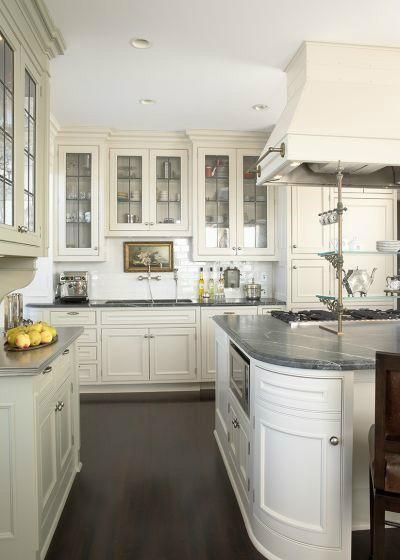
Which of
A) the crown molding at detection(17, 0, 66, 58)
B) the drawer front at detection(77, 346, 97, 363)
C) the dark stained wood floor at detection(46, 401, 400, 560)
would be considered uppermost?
the crown molding at detection(17, 0, 66, 58)

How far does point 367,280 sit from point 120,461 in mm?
1992

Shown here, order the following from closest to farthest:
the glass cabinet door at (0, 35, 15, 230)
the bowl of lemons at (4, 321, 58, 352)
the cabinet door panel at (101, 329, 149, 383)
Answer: the glass cabinet door at (0, 35, 15, 230)
the bowl of lemons at (4, 321, 58, 352)
the cabinet door panel at (101, 329, 149, 383)

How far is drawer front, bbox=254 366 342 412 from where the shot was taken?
1.75 meters

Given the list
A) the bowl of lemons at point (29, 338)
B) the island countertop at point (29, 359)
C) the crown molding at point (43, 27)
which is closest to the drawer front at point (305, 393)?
the island countertop at point (29, 359)

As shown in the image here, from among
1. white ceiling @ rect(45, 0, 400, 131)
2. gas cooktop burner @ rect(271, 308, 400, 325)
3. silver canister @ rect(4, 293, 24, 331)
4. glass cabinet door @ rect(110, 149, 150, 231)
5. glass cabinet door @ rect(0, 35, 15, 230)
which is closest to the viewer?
glass cabinet door @ rect(0, 35, 15, 230)

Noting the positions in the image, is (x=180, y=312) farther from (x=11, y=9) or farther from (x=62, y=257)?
(x=11, y=9)

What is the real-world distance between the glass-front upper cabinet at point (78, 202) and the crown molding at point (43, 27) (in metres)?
1.66

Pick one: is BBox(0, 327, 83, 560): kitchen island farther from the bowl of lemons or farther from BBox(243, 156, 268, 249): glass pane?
BBox(243, 156, 268, 249): glass pane

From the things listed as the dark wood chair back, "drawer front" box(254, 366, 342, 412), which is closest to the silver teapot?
"drawer front" box(254, 366, 342, 412)

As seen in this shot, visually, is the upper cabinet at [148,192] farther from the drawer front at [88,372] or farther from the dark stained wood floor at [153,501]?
the dark stained wood floor at [153,501]

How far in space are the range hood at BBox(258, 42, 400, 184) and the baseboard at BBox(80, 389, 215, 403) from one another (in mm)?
2347

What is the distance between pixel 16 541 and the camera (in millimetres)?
1747

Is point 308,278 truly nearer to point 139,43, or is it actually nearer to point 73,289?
point 73,289

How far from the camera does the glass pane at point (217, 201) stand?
4.59 m
